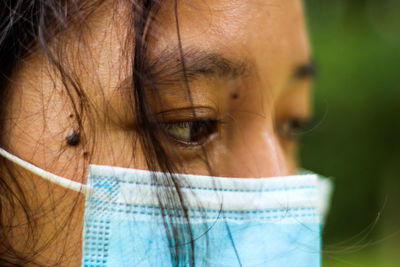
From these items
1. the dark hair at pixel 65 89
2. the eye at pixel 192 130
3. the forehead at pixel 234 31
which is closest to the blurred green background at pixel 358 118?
the forehead at pixel 234 31

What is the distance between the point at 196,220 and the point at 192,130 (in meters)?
0.22

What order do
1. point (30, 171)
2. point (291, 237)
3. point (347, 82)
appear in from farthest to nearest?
point (347, 82), point (291, 237), point (30, 171)

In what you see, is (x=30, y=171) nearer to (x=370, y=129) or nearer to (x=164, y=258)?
(x=164, y=258)

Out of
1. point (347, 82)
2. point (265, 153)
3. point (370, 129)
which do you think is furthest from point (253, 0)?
point (370, 129)

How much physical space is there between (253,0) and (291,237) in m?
0.63

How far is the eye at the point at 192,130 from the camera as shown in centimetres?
108

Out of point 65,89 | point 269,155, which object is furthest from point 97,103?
point 269,155

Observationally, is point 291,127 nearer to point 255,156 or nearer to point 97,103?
point 255,156

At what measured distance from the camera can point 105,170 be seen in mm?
1015

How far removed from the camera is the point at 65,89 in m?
1.01

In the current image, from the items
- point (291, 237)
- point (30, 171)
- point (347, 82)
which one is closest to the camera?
point (30, 171)

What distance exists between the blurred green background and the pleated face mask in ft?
13.0

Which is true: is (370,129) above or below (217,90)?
above

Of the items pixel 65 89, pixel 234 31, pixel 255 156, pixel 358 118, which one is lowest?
pixel 255 156
